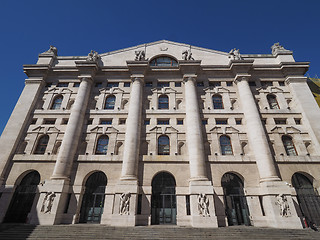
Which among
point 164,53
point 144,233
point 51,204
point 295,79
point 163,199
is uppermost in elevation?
point 164,53

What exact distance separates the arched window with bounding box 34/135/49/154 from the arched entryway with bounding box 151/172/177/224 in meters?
15.0

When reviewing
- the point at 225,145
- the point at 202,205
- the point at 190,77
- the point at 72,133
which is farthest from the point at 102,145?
the point at 225,145

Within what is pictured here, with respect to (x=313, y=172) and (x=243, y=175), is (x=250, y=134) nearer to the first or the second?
(x=243, y=175)

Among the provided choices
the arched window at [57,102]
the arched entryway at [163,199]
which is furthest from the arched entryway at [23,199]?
the arched entryway at [163,199]

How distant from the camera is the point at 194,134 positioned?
21719 millimetres

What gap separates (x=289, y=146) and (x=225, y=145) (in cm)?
822

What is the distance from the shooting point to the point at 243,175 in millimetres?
20125

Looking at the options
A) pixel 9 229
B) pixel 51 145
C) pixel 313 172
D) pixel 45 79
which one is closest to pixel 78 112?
pixel 51 145

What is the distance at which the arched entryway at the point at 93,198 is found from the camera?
19.3 metres

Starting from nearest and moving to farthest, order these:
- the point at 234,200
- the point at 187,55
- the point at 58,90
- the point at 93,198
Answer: the point at 234,200 < the point at 93,198 < the point at 58,90 < the point at 187,55

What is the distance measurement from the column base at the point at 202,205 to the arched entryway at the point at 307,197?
991 centimetres

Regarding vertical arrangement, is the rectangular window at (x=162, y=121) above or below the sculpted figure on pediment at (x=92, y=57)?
below

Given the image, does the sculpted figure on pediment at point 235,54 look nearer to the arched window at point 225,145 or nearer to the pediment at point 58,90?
the arched window at point 225,145

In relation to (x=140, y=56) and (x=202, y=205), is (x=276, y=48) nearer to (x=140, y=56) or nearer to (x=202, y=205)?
(x=140, y=56)
